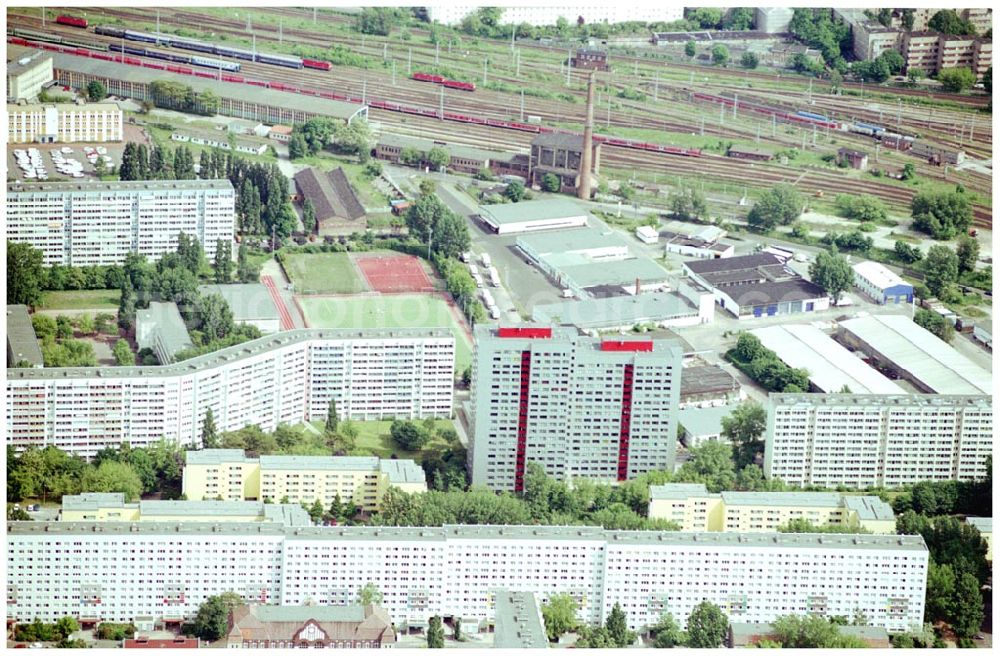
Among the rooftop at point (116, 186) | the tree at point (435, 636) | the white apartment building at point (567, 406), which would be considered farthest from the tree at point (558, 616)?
the rooftop at point (116, 186)

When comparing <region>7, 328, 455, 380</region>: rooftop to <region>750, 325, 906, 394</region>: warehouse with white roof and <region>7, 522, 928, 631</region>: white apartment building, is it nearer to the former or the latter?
<region>7, 522, 928, 631</region>: white apartment building

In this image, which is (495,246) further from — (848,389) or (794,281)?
(848,389)

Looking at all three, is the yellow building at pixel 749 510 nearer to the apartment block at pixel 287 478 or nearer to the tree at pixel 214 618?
the apartment block at pixel 287 478

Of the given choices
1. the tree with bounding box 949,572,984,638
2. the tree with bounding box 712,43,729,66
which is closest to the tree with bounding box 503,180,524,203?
the tree with bounding box 712,43,729,66

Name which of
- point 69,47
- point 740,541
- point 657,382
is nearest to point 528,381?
point 657,382

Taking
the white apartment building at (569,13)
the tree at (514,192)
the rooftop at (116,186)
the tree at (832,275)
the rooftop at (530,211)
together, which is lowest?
the tree at (832,275)

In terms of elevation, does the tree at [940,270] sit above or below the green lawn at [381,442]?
above

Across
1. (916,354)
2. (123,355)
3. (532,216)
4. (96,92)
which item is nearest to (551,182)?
(532,216)
